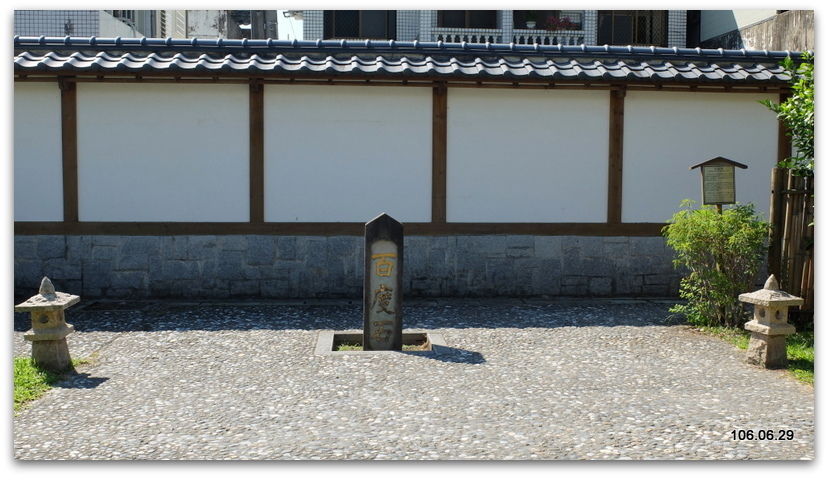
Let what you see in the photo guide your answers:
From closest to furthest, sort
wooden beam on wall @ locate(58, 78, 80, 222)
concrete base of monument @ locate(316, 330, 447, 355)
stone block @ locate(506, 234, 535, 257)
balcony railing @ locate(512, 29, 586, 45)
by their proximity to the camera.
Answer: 1. concrete base of monument @ locate(316, 330, 447, 355)
2. wooden beam on wall @ locate(58, 78, 80, 222)
3. stone block @ locate(506, 234, 535, 257)
4. balcony railing @ locate(512, 29, 586, 45)

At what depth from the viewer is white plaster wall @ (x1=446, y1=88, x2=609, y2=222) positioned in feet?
34.6

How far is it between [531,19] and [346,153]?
11933mm

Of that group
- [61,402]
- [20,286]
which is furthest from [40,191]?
[61,402]

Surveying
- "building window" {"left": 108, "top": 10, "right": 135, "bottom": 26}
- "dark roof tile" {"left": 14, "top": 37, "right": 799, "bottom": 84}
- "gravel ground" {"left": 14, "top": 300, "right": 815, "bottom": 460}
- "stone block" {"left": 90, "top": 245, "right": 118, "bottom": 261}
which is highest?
"building window" {"left": 108, "top": 10, "right": 135, "bottom": 26}

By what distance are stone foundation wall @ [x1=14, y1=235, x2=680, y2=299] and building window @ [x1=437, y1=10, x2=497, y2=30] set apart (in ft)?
37.3

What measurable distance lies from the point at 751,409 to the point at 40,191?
888cm

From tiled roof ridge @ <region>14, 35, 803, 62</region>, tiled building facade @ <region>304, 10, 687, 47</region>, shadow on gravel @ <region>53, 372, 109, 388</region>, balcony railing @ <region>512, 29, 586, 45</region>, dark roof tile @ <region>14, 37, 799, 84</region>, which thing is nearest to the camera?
shadow on gravel @ <region>53, 372, 109, 388</region>

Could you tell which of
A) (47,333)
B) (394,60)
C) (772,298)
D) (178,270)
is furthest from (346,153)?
(772,298)

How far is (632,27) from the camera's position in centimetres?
2127

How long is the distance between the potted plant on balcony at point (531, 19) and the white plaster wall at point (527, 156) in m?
10.6

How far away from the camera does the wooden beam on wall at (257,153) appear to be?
10258mm

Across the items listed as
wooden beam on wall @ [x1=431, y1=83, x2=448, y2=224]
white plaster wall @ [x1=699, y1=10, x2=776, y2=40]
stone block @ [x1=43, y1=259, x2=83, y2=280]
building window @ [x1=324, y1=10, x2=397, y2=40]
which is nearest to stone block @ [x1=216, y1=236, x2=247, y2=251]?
stone block @ [x1=43, y1=259, x2=83, y2=280]

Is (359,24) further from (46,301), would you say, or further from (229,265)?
(46,301)

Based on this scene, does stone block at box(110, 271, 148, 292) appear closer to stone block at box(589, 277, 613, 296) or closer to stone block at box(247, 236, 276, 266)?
stone block at box(247, 236, 276, 266)
